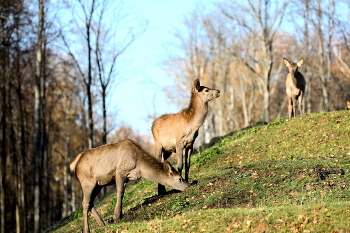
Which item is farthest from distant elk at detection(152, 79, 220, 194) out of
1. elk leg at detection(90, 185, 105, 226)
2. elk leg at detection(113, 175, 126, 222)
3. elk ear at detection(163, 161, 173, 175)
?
elk leg at detection(90, 185, 105, 226)

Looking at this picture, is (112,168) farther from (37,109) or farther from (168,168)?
(37,109)

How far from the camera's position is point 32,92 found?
37.3 metres

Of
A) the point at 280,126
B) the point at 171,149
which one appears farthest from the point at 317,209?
the point at 280,126

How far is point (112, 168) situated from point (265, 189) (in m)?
4.15

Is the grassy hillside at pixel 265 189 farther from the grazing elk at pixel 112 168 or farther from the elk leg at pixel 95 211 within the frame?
the grazing elk at pixel 112 168

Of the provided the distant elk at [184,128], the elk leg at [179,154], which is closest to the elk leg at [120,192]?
the distant elk at [184,128]

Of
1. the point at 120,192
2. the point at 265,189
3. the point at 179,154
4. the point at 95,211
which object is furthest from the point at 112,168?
the point at 265,189

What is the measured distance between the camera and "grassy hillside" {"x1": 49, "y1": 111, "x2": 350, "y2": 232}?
956cm

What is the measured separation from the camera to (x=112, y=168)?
12.5 m

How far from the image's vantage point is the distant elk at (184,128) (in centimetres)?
1441

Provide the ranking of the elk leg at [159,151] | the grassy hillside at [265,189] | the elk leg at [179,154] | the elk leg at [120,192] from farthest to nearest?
the elk leg at [159,151] < the elk leg at [179,154] < the elk leg at [120,192] < the grassy hillside at [265,189]

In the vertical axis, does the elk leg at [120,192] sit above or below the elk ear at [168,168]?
below

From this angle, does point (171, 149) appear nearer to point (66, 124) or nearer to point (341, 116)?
point (341, 116)

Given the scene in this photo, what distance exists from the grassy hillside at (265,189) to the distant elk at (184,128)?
1059 mm
